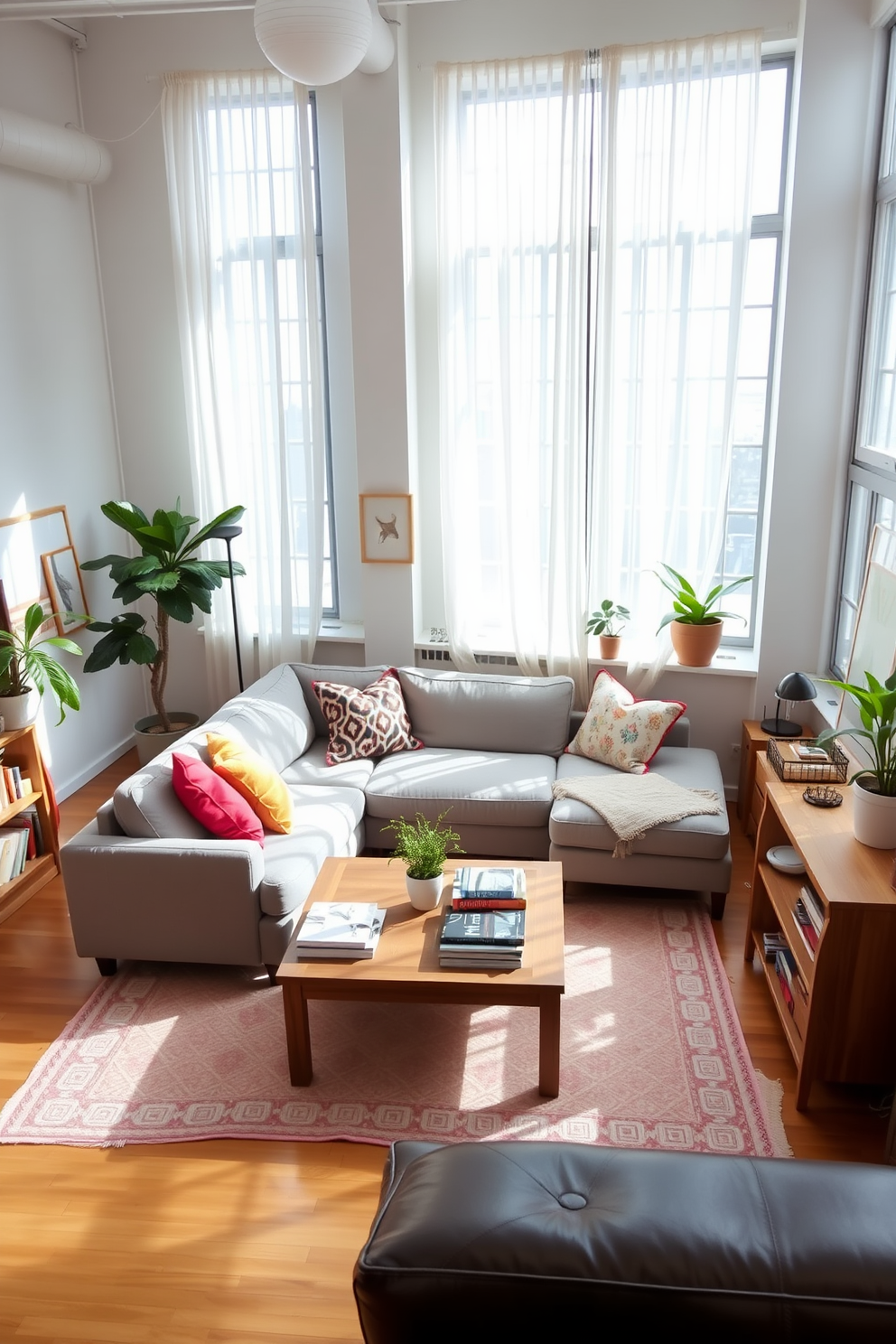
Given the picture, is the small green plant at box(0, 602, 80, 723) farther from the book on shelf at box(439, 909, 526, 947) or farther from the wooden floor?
the book on shelf at box(439, 909, 526, 947)

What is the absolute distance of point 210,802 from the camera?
376 cm

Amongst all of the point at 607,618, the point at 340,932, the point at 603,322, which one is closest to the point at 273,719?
the point at 340,932

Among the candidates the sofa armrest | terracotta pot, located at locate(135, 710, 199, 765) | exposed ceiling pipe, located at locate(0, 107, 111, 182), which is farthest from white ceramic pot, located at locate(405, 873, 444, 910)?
exposed ceiling pipe, located at locate(0, 107, 111, 182)

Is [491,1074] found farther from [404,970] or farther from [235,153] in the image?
[235,153]

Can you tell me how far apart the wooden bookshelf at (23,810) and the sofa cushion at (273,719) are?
0.76m

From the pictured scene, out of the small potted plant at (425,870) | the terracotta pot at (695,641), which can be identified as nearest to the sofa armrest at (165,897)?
the small potted plant at (425,870)

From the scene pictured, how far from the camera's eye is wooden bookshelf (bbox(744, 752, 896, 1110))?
9.36 ft

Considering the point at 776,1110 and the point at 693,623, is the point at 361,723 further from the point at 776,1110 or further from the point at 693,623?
the point at 776,1110

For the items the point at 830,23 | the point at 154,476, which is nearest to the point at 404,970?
the point at 154,476

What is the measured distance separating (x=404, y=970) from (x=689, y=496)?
286cm

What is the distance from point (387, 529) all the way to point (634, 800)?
190 cm

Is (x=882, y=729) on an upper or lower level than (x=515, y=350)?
lower

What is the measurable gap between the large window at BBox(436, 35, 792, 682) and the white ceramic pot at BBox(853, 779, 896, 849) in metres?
2.05

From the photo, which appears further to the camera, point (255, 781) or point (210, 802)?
point (255, 781)
